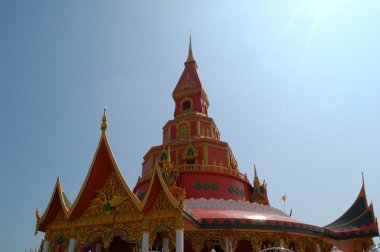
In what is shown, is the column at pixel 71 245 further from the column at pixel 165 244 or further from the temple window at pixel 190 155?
the temple window at pixel 190 155

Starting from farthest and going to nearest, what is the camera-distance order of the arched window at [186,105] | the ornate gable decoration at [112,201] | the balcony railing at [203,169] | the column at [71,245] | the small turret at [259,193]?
the arched window at [186,105], the small turret at [259,193], the balcony railing at [203,169], the column at [71,245], the ornate gable decoration at [112,201]

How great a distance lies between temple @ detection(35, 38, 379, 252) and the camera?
1498 centimetres

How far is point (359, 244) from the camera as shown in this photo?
2380cm

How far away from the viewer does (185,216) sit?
15508 millimetres

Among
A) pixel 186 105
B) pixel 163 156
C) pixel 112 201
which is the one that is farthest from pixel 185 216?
pixel 186 105

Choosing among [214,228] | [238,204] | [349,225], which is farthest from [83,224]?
[349,225]

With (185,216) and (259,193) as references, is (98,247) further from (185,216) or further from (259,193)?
(259,193)

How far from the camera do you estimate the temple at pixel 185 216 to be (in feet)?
49.2

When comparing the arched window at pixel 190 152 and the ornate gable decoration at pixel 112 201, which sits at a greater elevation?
the arched window at pixel 190 152

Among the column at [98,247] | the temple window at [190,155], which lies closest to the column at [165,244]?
the column at [98,247]

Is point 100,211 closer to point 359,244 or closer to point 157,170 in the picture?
point 157,170

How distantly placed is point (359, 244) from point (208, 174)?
11.5 meters

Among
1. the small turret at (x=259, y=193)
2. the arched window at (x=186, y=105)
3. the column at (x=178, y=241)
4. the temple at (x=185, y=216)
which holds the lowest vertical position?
the column at (x=178, y=241)

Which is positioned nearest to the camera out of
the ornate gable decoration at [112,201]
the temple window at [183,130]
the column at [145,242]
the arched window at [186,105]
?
the column at [145,242]
